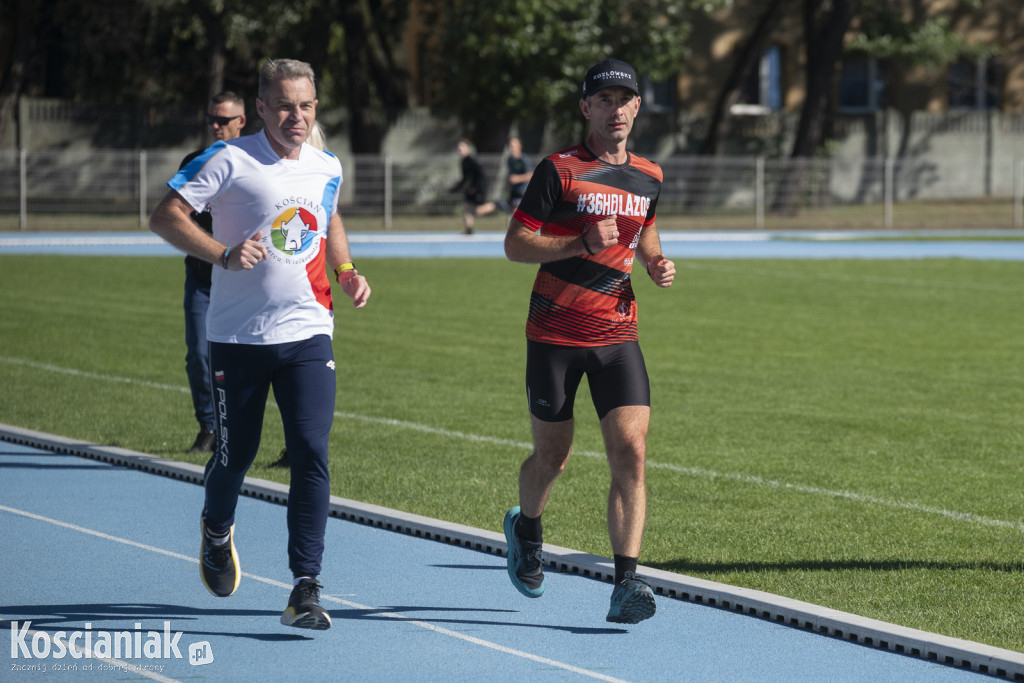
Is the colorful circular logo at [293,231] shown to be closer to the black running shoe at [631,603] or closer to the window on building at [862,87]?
the black running shoe at [631,603]

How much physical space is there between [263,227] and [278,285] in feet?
0.74

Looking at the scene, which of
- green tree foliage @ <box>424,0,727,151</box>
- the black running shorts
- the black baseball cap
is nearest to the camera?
the black baseball cap

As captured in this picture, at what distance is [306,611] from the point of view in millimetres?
5492

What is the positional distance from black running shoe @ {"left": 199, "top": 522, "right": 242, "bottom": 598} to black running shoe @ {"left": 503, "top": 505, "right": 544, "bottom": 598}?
113 centimetres

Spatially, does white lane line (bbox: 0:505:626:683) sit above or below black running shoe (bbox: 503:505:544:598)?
below

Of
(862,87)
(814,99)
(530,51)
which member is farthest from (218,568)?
(862,87)

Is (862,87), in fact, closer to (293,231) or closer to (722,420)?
(722,420)

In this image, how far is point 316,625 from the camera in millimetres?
5488

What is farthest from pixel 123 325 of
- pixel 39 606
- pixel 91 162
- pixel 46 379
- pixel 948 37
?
pixel 948 37

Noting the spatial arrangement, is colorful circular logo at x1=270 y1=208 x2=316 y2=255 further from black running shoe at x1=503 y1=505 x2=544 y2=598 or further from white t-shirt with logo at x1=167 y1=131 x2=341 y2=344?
black running shoe at x1=503 y1=505 x2=544 y2=598

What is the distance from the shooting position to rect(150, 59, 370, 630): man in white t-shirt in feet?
18.1

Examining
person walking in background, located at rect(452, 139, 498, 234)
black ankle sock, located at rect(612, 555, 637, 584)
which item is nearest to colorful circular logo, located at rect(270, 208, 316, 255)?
black ankle sock, located at rect(612, 555, 637, 584)

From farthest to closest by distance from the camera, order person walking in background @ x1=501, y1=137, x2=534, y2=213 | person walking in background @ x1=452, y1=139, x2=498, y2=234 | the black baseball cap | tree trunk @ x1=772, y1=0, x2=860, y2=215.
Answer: tree trunk @ x1=772, y1=0, x2=860, y2=215 → person walking in background @ x1=452, y1=139, x2=498, y2=234 → person walking in background @ x1=501, y1=137, x2=534, y2=213 → the black baseball cap

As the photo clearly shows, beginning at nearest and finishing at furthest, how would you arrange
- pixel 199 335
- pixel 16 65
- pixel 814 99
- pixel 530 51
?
pixel 199 335
pixel 530 51
pixel 16 65
pixel 814 99
